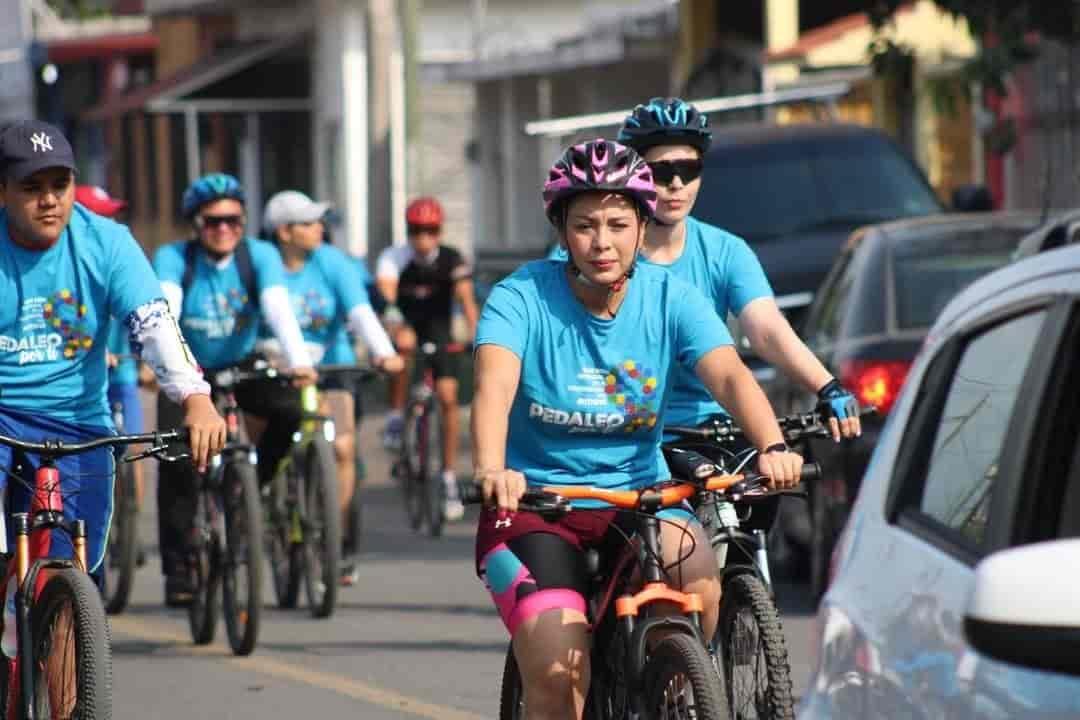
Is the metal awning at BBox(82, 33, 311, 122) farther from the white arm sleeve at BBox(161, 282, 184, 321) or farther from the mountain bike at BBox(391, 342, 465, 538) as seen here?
the white arm sleeve at BBox(161, 282, 184, 321)

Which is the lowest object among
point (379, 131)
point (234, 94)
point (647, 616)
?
point (647, 616)

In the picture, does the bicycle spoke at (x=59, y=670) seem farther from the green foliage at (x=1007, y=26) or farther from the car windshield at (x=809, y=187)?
the car windshield at (x=809, y=187)

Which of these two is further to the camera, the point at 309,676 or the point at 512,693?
the point at 309,676

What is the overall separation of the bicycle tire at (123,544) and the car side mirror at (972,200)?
4660 mm

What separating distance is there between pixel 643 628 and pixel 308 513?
20.9 ft

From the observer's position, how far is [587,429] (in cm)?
605

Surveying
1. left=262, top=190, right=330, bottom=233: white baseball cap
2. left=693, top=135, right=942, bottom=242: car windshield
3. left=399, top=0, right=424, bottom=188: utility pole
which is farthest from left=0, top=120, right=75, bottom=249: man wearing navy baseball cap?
left=399, top=0, right=424, bottom=188: utility pole

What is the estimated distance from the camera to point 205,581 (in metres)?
11.3

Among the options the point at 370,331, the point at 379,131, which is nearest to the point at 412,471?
the point at 370,331

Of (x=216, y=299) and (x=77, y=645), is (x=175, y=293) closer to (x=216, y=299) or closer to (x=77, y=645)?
(x=216, y=299)

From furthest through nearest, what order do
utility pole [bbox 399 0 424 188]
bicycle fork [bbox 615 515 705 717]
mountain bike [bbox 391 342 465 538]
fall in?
→ utility pole [bbox 399 0 424 188], mountain bike [bbox 391 342 465 538], bicycle fork [bbox 615 515 705 717]

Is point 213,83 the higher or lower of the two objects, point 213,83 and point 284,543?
the higher

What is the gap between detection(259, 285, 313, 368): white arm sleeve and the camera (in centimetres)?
1165

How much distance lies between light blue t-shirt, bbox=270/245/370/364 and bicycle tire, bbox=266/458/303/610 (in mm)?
1170
